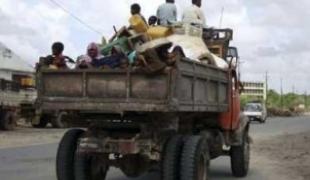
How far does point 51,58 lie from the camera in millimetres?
10477

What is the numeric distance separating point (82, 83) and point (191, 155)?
190cm

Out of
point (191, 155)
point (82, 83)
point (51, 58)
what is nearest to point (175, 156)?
point (191, 155)

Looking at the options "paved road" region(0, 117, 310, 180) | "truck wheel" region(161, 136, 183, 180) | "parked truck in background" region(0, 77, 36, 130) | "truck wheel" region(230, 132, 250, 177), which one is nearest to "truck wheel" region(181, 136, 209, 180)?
"truck wheel" region(161, 136, 183, 180)

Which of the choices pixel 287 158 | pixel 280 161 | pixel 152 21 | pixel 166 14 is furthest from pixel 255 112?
pixel 152 21

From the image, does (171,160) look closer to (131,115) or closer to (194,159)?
(194,159)

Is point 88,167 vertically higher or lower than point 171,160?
lower

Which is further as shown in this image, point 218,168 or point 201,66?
point 218,168

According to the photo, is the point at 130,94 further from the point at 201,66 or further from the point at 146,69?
the point at 201,66

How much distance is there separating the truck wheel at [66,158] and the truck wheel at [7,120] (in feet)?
82.3

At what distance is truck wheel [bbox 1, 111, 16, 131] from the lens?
117ft

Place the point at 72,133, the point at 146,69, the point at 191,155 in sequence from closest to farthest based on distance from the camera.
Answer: the point at 146,69 < the point at 191,155 < the point at 72,133

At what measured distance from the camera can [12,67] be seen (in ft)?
149

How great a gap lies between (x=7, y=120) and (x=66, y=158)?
84.1ft

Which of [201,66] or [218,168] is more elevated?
[201,66]
